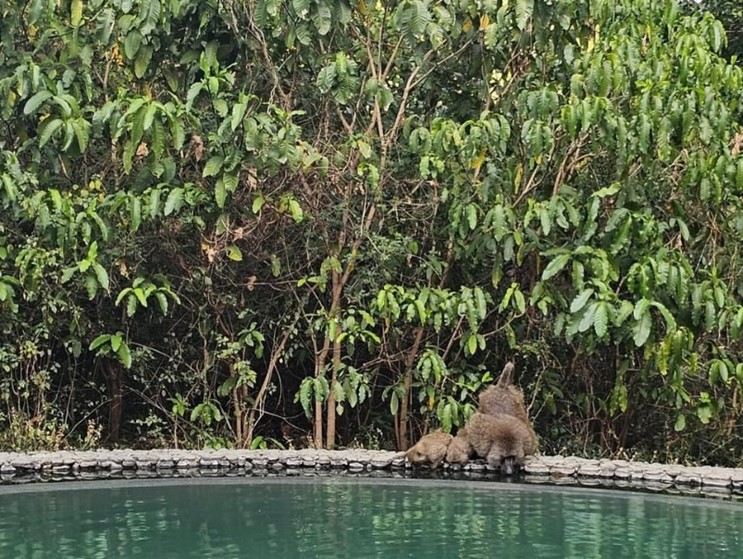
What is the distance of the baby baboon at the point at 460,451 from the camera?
19.3 feet

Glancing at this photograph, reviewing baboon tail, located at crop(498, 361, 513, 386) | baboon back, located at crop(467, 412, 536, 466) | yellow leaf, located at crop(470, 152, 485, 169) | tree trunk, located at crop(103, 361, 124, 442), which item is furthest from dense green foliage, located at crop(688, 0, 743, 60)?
tree trunk, located at crop(103, 361, 124, 442)

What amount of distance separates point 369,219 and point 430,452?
57.5 inches

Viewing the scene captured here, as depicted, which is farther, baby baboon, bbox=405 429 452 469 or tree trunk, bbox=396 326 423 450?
tree trunk, bbox=396 326 423 450

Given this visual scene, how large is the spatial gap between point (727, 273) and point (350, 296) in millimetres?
2300

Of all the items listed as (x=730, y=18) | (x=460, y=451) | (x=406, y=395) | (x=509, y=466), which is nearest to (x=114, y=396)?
(x=406, y=395)

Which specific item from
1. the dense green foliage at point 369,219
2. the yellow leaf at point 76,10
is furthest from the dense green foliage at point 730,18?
the yellow leaf at point 76,10

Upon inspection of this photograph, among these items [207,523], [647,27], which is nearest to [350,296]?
[207,523]

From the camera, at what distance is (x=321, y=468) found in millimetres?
5961

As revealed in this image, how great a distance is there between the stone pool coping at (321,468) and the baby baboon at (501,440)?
2.6 inches

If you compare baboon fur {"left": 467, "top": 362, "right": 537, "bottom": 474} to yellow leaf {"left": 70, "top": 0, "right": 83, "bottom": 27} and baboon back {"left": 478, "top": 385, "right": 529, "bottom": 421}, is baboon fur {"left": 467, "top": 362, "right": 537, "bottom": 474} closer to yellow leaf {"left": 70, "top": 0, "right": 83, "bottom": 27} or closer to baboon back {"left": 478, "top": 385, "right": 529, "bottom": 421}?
baboon back {"left": 478, "top": 385, "right": 529, "bottom": 421}

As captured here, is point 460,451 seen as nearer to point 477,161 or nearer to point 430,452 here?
point 430,452

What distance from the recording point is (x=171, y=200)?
5.82 meters

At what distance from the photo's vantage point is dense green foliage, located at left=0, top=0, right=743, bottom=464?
228 inches

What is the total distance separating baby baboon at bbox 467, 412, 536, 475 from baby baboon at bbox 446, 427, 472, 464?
42mm
